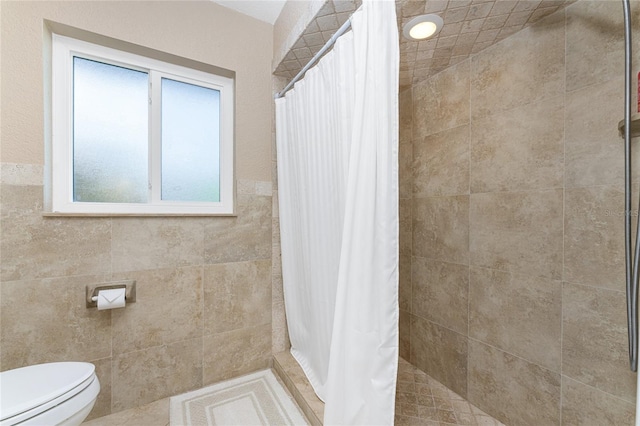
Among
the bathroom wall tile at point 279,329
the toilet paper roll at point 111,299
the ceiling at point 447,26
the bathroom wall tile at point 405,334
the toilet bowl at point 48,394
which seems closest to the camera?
the toilet bowl at point 48,394

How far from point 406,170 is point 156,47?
1650mm

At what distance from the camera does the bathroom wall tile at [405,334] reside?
6.14 feet

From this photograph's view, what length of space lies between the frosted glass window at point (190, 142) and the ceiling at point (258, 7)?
1.62 feet

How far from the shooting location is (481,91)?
143 cm

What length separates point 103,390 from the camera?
1332mm

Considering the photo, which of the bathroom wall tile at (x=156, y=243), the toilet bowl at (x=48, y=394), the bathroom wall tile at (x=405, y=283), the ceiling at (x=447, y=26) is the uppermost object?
the ceiling at (x=447, y=26)

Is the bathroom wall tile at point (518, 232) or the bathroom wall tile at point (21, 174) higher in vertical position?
the bathroom wall tile at point (21, 174)

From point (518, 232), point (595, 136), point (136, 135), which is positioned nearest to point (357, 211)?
point (518, 232)

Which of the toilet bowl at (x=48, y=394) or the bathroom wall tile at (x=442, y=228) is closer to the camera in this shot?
the toilet bowl at (x=48, y=394)

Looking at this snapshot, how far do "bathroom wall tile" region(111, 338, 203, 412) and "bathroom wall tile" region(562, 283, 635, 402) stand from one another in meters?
1.80

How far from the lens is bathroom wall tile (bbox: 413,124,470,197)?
151cm

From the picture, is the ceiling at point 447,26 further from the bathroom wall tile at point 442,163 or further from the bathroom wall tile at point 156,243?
the bathroom wall tile at point 156,243

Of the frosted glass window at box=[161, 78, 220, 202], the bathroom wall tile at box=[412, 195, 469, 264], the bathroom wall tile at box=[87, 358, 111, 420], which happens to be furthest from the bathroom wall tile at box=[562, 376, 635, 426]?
the bathroom wall tile at box=[87, 358, 111, 420]

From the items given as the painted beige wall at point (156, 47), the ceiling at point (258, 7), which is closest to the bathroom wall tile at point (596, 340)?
the painted beige wall at point (156, 47)
